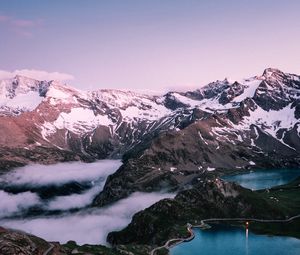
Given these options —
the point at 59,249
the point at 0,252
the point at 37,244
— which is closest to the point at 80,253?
the point at 59,249

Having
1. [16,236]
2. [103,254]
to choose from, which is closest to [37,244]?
[16,236]

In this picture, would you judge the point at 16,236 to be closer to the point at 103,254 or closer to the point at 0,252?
the point at 0,252

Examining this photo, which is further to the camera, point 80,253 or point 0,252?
point 80,253

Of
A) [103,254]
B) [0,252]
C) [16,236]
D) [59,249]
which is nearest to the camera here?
[0,252]

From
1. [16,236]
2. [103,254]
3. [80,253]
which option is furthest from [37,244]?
[103,254]

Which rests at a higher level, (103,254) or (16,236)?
(16,236)

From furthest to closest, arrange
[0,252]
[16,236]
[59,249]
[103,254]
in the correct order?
[103,254]
[59,249]
[16,236]
[0,252]

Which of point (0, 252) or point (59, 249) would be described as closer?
point (0, 252)

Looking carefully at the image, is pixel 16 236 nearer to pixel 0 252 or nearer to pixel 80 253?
pixel 0 252
